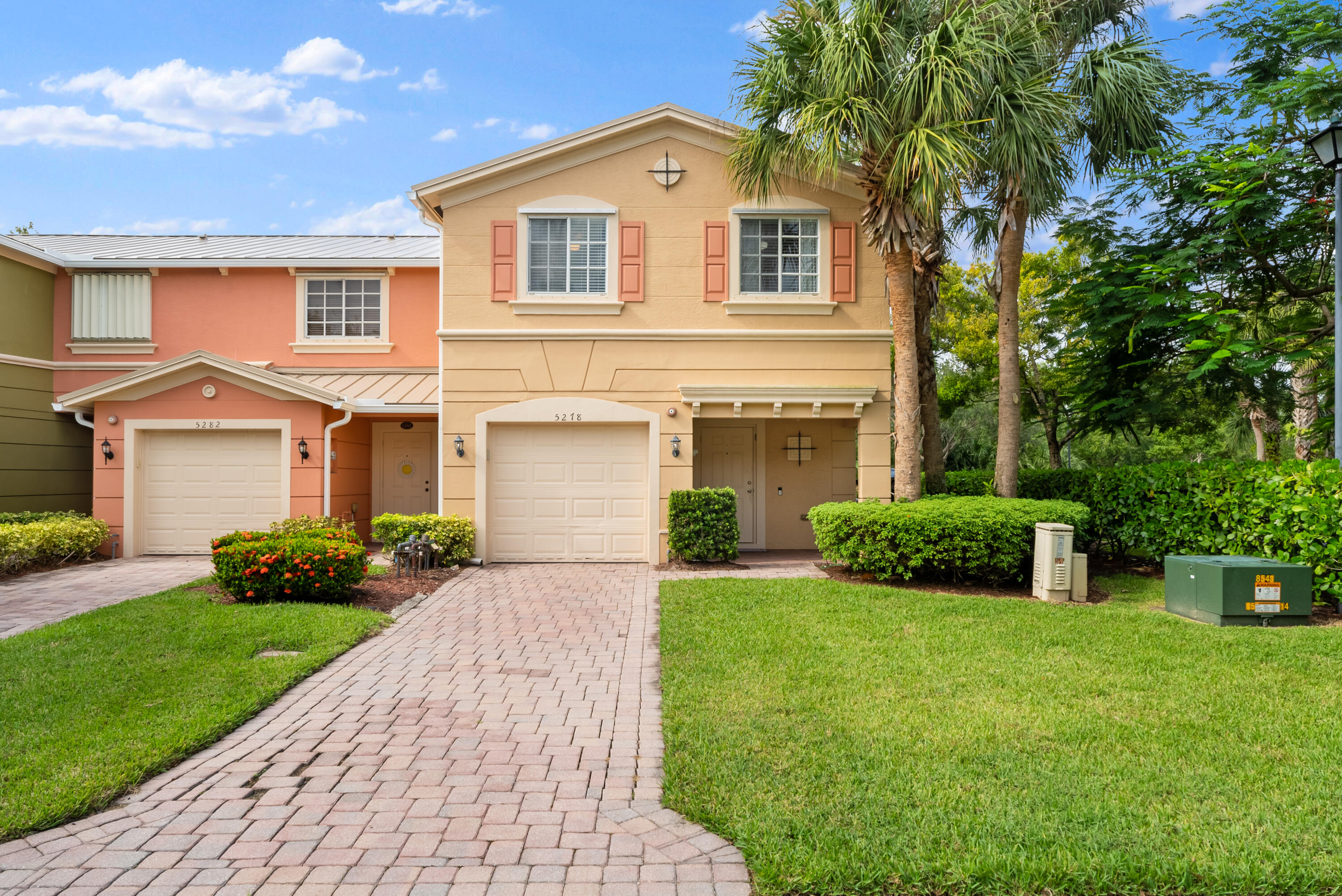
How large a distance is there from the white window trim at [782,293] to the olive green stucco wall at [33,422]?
12.7 m

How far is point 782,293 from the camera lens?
11.9 m

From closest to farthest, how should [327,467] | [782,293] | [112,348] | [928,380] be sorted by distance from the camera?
[782,293]
[327,467]
[928,380]
[112,348]

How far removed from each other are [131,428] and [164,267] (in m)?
3.85

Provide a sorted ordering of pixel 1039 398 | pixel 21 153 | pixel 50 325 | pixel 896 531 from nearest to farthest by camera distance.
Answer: pixel 896 531 < pixel 50 325 < pixel 1039 398 < pixel 21 153

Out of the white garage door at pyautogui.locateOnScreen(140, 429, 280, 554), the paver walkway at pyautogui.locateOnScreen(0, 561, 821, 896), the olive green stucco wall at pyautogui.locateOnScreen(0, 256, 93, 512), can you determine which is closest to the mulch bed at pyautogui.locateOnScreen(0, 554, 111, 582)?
the white garage door at pyautogui.locateOnScreen(140, 429, 280, 554)

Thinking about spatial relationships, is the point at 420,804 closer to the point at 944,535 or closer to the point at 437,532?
the point at 944,535

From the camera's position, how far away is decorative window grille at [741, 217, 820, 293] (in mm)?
11922

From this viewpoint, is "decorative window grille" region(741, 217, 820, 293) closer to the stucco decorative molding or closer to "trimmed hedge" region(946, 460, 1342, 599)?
the stucco decorative molding

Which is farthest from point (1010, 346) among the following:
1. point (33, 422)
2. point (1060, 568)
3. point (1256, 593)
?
point (33, 422)

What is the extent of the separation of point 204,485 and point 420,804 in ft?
36.6

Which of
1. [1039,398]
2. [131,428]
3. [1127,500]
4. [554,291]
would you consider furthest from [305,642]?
[1039,398]

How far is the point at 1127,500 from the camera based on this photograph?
35.4 ft

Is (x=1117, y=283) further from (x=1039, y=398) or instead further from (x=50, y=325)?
(x=50, y=325)

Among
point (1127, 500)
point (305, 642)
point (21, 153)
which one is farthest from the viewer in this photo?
point (21, 153)
